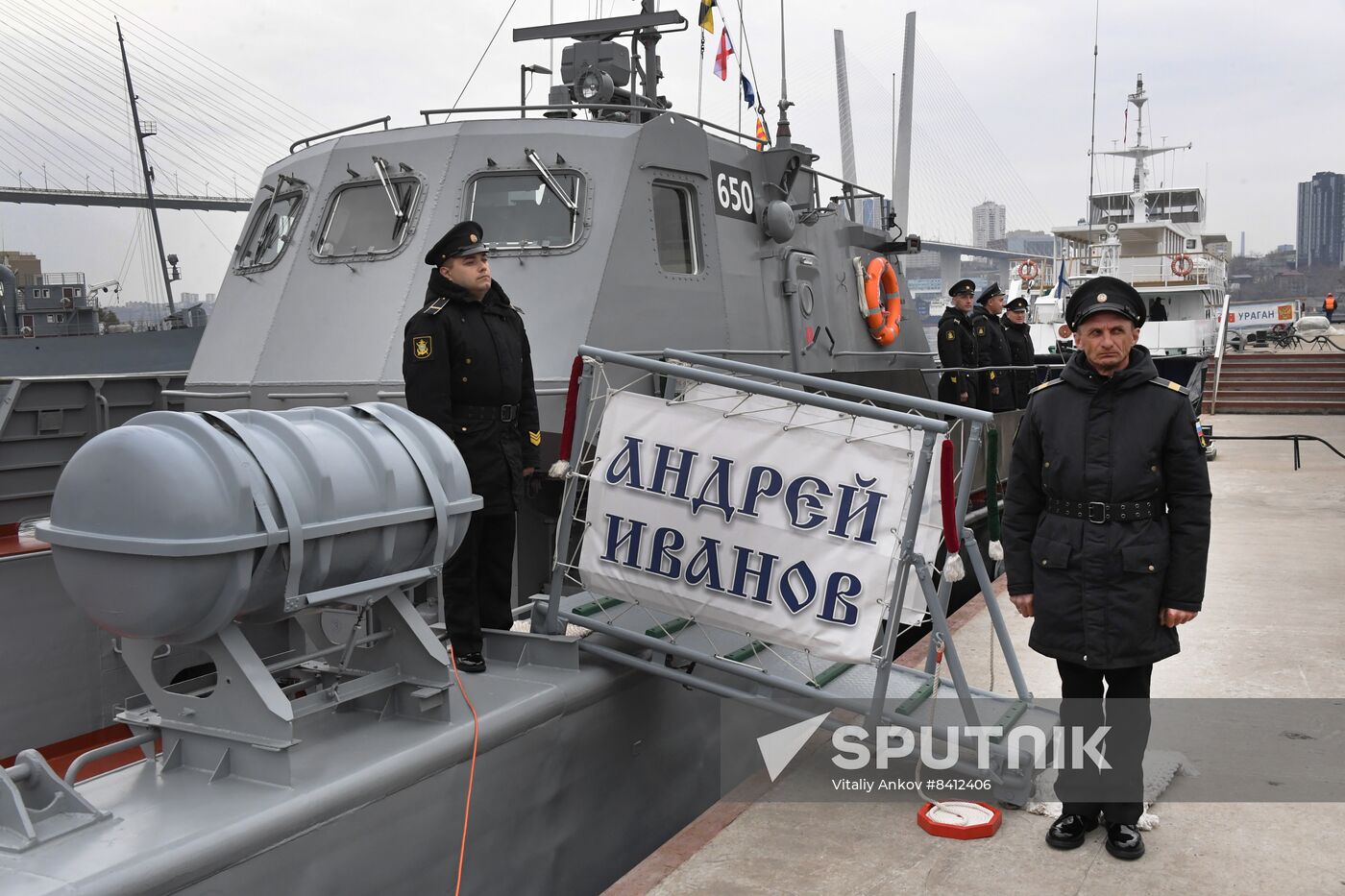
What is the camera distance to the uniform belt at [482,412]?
444 centimetres

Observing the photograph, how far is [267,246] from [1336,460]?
1386cm

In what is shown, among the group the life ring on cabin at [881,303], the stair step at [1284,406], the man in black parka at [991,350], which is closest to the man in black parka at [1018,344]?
the man in black parka at [991,350]

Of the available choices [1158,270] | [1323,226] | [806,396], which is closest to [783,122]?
[806,396]

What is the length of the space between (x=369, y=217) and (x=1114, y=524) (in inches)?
180

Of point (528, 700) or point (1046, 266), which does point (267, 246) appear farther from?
point (1046, 266)

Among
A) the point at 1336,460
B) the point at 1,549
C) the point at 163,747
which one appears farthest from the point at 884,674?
the point at 1336,460

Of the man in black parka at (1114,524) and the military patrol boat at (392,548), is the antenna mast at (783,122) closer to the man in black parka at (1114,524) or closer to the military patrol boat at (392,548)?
the military patrol boat at (392,548)

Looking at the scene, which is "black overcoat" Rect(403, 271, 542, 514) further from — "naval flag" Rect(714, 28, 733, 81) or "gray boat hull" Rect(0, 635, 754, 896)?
"naval flag" Rect(714, 28, 733, 81)

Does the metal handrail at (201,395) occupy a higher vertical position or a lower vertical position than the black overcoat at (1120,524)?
higher

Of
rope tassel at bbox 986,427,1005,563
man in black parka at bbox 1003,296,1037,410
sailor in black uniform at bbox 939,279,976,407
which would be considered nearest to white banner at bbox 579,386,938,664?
rope tassel at bbox 986,427,1005,563

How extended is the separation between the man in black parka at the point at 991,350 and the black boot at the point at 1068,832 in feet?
21.5

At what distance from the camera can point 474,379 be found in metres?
4.40

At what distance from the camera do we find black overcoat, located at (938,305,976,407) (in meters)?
9.63

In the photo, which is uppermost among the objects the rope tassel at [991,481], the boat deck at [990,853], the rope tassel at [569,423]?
the rope tassel at [569,423]
